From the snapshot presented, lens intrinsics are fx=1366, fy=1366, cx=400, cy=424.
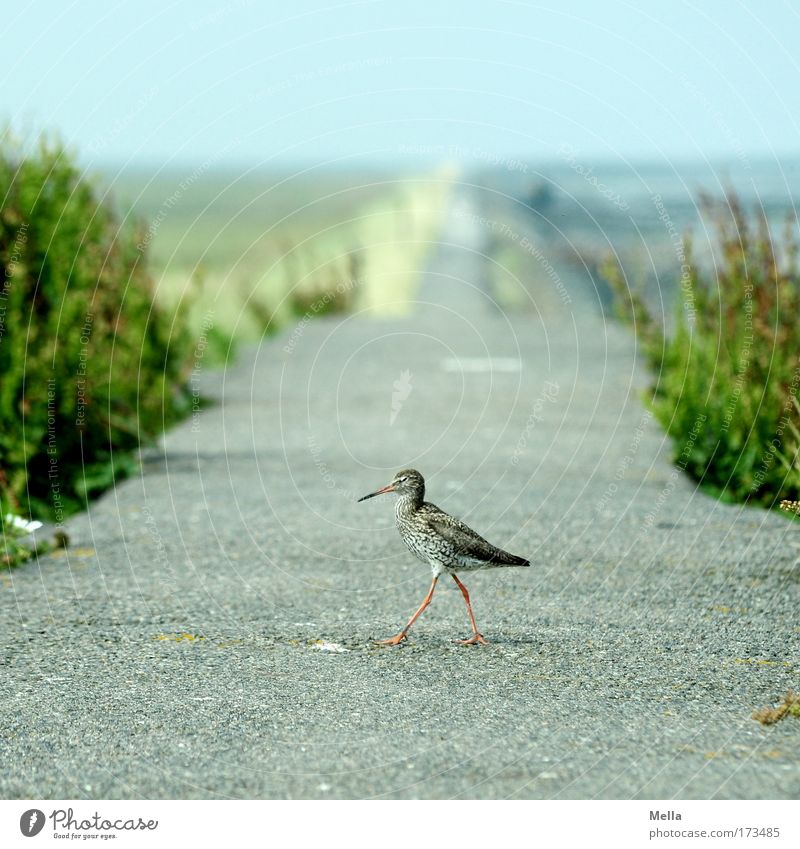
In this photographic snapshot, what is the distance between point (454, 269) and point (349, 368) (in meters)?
14.7

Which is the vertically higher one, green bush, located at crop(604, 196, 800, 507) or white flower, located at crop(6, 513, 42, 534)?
green bush, located at crop(604, 196, 800, 507)

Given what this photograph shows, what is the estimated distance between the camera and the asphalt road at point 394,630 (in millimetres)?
4777

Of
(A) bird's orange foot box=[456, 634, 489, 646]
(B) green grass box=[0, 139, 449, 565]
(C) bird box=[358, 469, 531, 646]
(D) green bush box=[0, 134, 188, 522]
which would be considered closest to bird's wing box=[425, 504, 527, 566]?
(C) bird box=[358, 469, 531, 646]

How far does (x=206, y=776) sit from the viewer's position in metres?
4.71

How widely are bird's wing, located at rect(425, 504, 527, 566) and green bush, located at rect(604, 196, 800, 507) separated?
3013 mm

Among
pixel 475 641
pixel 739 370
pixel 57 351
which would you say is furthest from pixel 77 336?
pixel 475 641

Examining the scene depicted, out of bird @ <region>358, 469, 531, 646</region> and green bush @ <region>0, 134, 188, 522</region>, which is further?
green bush @ <region>0, 134, 188, 522</region>

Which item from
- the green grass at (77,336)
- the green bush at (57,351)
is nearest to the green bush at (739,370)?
the green grass at (77,336)

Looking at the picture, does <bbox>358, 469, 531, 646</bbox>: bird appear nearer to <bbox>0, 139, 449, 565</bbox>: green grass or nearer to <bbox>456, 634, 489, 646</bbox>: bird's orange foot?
<bbox>456, 634, 489, 646</bbox>: bird's orange foot

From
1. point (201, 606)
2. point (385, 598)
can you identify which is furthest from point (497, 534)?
point (201, 606)

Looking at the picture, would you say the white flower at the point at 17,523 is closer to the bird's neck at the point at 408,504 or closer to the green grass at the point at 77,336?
the green grass at the point at 77,336

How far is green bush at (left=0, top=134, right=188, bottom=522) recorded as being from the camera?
979 centimetres

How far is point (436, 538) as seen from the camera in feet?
18.9
